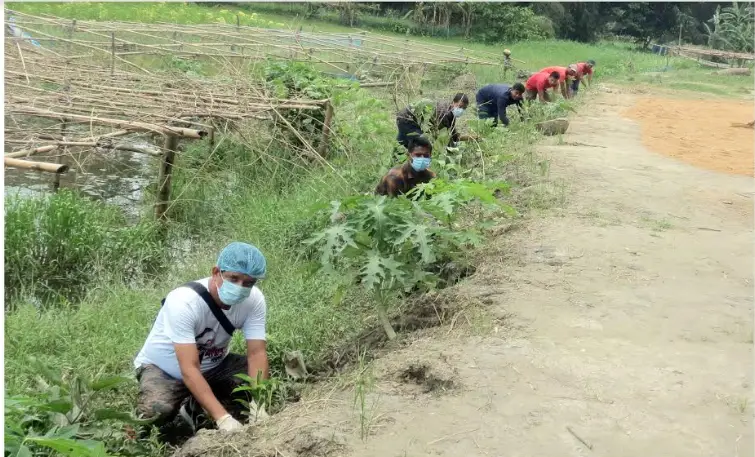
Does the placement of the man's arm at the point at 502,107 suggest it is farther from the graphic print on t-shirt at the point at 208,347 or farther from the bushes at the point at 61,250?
the graphic print on t-shirt at the point at 208,347

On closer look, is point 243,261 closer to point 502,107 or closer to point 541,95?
point 502,107

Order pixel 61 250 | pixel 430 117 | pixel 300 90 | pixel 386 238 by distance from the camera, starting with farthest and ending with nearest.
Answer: pixel 300 90 < pixel 430 117 < pixel 61 250 < pixel 386 238

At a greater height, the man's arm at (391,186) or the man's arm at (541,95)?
the man's arm at (541,95)

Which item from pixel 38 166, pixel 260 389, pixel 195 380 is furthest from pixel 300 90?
pixel 195 380

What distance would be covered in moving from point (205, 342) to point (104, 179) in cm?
763

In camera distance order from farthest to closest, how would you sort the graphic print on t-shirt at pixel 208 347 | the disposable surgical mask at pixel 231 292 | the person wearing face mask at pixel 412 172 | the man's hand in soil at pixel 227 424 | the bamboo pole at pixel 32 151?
the bamboo pole at pixel 32 151 → the person wearing face mask at pixel 412 172 → the graphic print on t-shirt at pixel 208 347 → the disposable surgical mask at pixel 231 292 → the man's hand in soil at pixel 227 424

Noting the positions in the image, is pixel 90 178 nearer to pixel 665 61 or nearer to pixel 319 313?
pixel 319 313

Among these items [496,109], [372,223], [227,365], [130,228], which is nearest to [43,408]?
[227,365]

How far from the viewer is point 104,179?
11320 millimetres

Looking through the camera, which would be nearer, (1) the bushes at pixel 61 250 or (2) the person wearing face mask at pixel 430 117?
(1) the bushes at pixel 61 250

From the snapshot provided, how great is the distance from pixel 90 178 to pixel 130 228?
3595 mm

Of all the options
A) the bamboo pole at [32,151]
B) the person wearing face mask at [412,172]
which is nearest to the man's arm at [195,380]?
the person wearing face mask at [412,172]

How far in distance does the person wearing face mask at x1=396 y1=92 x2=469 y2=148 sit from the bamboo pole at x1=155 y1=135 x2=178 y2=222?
90.9 inches

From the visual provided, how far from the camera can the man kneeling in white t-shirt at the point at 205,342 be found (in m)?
4.07
